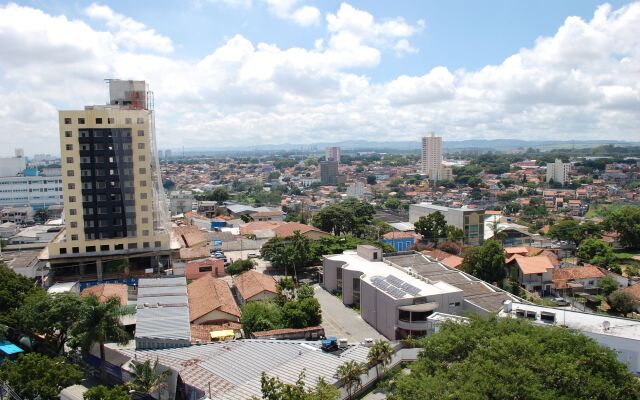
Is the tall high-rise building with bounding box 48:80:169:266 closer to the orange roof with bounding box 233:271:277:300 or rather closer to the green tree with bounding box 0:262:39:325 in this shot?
the orange roof with bounding box 233:271:277:300

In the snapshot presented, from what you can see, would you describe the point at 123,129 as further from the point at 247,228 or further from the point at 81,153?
the point at 247,228

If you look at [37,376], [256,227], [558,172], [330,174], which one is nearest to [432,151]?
[330,174]

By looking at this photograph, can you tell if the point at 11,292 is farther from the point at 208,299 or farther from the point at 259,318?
the point at 259,318

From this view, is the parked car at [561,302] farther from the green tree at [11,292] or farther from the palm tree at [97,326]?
the green tree at [11,292]

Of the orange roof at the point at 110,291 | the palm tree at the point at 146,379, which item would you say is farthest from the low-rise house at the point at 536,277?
the palm tree at the point at 146,379

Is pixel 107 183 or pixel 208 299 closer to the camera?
pixel 208 299

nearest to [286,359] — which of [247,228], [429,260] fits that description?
[429,260]

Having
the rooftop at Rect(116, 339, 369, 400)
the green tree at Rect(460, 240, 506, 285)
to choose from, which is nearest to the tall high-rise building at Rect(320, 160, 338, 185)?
the green tree at Rect(460, 240, 506, 285)
